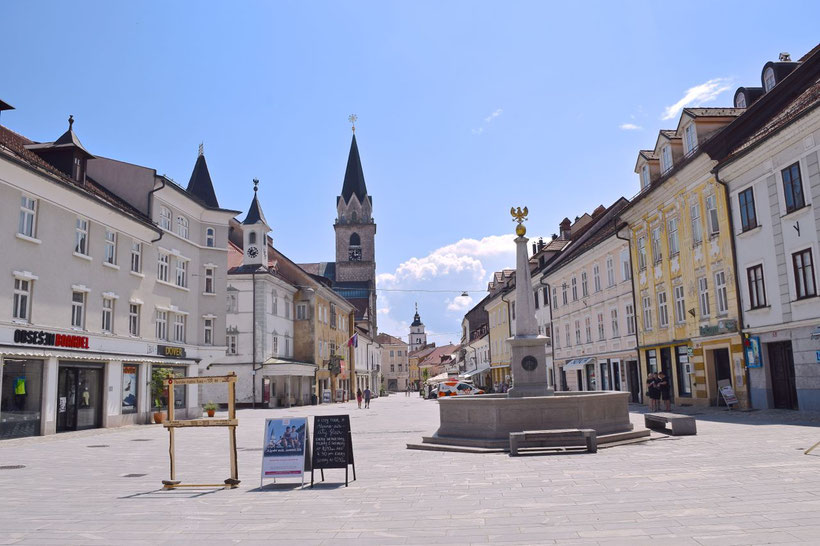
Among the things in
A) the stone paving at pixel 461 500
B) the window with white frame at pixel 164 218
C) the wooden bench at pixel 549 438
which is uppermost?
the window with white frame at pixel 164 218

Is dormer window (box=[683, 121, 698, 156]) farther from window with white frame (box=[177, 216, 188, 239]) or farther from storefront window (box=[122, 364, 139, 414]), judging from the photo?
storefront window (box=[122, 364, 139, 414])

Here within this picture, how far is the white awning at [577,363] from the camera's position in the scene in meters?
42.4

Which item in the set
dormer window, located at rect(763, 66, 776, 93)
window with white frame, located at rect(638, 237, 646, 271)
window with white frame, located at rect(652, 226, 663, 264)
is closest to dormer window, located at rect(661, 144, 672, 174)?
window with white frame, located at rect(652, 226, 663, 264)

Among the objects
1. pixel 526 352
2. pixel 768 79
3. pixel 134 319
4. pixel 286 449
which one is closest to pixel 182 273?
pixel 134 319

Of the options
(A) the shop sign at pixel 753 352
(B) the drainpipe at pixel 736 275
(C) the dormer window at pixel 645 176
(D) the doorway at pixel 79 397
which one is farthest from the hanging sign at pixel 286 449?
(C) the dormer window at pixel 645 176

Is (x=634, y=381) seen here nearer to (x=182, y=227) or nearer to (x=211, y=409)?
(x=211, y=409)

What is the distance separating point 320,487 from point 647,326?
26804 mm

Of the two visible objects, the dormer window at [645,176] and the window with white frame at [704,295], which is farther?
the dormer window at [645,176]

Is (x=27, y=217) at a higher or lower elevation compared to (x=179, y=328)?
higher

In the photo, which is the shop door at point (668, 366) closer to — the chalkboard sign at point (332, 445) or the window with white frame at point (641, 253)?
the window with white frame at point (641, 253)

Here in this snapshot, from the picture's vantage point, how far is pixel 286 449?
36.6 feet

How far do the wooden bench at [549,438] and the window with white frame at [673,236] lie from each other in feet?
61.6

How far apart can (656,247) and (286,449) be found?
A: 86.4 ft

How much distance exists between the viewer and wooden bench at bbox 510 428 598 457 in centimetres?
1395
